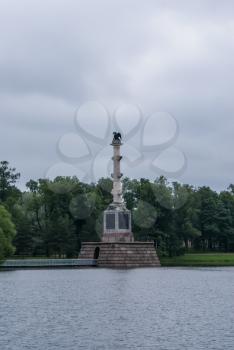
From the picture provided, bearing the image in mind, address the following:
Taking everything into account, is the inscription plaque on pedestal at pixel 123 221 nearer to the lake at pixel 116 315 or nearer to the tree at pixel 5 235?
the tree at pixel 5 235

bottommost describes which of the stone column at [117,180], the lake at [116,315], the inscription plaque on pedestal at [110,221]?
the lake at [116,315]

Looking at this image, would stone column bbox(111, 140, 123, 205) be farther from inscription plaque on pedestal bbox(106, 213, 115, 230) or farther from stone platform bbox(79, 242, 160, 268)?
stone platform bbox(79, 242, 160, 268)

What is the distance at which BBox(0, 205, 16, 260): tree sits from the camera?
343 feet

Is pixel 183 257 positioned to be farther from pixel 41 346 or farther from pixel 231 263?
pixel 41 346

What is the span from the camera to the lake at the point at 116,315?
4269 centimetres

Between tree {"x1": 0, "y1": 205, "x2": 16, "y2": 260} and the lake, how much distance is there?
66.6ft

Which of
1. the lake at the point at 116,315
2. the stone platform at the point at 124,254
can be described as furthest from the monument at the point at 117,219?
the lake at the point at 116,315

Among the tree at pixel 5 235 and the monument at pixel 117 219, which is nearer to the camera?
the tree at pixel 5 235

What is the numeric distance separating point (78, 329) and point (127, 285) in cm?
3266

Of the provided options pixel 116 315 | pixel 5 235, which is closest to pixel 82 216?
pixel 5 235

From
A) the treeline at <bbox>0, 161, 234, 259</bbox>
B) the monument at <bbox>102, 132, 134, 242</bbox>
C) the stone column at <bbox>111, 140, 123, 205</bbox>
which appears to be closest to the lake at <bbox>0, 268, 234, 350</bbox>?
the monument at <bbox>102, 132, 134, 242</bbox>

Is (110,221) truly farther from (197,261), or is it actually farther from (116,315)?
(116,315)

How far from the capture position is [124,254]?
120500 millimetres

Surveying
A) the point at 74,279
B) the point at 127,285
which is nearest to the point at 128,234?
the point at 74,279
